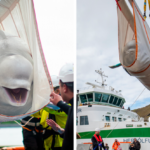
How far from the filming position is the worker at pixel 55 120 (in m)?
1.10

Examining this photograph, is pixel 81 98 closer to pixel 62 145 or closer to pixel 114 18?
pixel 62 145

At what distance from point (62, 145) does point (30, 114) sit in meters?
0.31

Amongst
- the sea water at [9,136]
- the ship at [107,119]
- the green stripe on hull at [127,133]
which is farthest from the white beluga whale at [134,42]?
the sea water at [9,136]

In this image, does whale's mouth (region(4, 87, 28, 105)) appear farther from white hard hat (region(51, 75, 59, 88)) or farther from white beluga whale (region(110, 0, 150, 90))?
white beluga whale (region(110, 0, 150, 90))

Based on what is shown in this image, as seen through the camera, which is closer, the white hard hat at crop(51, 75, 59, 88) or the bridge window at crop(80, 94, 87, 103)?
the white hard hat at crop(51, 75, 59, 88)

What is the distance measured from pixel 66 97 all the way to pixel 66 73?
0.18 metres

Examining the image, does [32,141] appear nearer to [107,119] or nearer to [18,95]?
[18,95]

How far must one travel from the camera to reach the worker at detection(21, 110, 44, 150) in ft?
3.44

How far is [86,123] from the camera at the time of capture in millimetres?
1408

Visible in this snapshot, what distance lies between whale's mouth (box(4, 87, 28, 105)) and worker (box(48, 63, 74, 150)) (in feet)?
0.61

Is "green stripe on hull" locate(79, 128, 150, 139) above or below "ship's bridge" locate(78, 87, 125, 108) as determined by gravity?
below

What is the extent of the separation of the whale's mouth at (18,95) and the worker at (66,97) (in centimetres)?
19

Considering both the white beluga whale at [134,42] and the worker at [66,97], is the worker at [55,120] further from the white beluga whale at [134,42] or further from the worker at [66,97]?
the white beluga whale at [134,42]

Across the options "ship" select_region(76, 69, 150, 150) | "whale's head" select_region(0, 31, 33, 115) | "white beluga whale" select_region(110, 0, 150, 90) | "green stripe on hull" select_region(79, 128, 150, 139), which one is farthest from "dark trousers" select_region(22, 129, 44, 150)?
"white beluga whale" select_region(110, 0, 150, 90)
